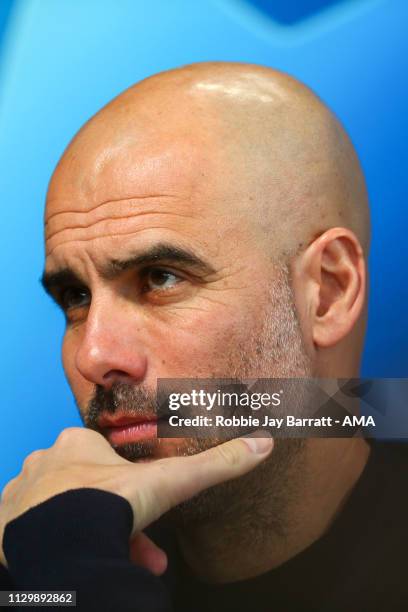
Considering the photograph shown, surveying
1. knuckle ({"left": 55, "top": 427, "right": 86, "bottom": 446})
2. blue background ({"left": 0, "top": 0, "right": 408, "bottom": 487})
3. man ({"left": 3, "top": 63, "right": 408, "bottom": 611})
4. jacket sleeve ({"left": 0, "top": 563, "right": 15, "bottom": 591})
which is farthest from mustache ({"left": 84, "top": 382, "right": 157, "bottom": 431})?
blue background ({"left": 0, "top": 0, "right": 408, "bottom": 487})

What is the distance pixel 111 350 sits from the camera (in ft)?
4.82

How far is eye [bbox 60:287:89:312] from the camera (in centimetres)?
170

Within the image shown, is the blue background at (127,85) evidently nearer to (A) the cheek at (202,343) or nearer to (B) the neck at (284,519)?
(B) the neck at (284,519)

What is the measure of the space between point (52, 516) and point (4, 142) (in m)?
1.28

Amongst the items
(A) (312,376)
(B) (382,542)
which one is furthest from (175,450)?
(B) (382,542)

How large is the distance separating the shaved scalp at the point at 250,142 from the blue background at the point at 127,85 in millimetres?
337

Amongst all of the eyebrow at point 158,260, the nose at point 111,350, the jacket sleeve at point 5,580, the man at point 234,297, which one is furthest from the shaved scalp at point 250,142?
the jacket sleeve at point 5,580

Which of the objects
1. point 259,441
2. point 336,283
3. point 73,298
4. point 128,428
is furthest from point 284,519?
point 73,298

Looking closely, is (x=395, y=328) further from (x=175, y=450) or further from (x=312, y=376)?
(x=175, y=450)

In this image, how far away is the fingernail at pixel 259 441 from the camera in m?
1.43

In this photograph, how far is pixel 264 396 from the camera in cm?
153

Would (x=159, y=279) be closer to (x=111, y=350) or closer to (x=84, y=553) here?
(x=111, y=350)

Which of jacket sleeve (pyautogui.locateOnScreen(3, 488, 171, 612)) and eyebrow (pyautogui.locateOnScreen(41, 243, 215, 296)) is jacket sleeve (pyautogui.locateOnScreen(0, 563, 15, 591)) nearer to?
jacket sleeve (pyautogui.locateOnScreen(3, 488, 171, 612))

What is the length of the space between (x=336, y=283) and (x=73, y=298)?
557 mm
